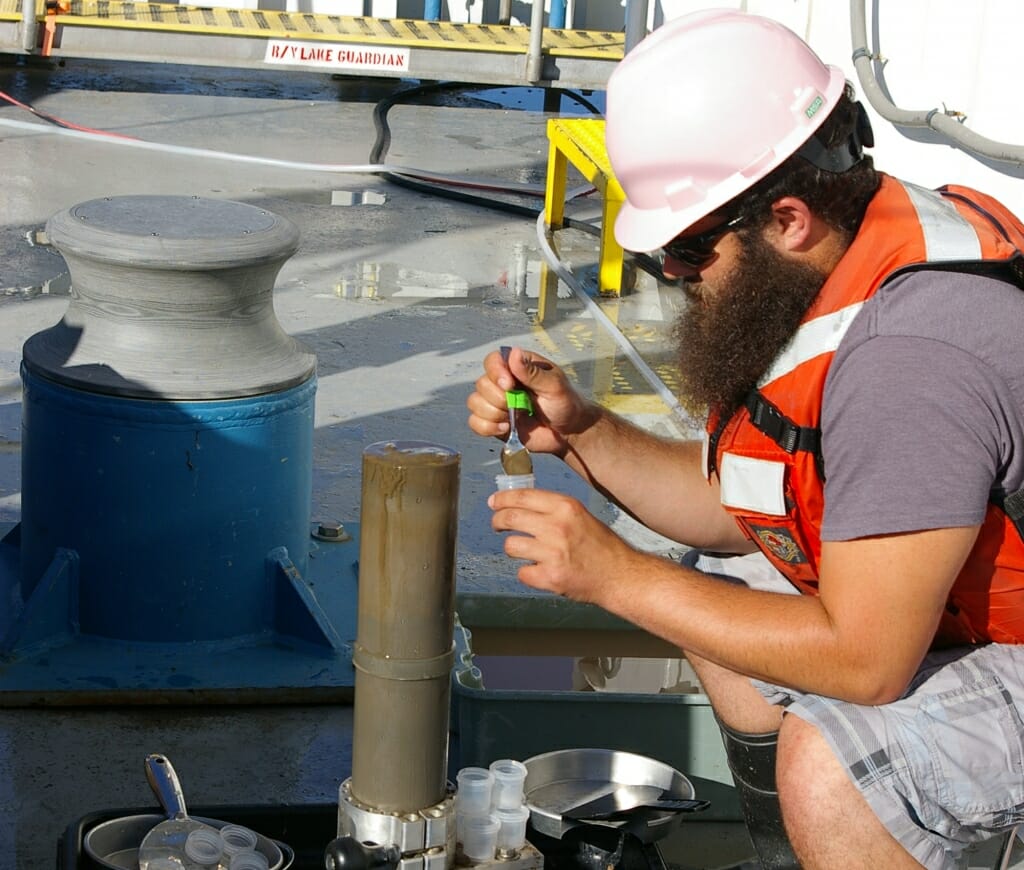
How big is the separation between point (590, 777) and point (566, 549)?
2.35 feet

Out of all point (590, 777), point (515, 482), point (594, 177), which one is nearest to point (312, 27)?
point (594, 177)

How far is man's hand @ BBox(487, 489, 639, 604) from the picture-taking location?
212cm

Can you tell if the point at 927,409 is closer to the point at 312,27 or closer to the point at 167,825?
the point at 167,825

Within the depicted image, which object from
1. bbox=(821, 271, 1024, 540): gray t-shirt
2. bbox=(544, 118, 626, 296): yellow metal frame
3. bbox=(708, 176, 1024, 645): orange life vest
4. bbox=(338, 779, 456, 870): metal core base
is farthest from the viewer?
bbox=(544, 118, 626, 296): yellow metal frame

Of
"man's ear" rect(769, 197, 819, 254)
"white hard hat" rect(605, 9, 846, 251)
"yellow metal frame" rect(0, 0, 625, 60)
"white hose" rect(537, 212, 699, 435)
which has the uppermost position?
"white hard hat" rect(605, 9, 846, 251)

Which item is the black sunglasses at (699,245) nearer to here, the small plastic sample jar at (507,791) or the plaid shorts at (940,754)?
the plaid shorts at (940,754)

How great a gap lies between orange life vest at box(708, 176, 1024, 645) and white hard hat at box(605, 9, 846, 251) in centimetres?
18

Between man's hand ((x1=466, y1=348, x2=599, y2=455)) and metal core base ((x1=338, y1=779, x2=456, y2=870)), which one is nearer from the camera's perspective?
metal core base ((x1=338, y1=779, x2=456, y2=870))

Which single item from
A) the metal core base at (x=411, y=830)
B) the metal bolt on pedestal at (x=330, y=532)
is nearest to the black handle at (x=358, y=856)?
the metal core base at (x=411, y=830)

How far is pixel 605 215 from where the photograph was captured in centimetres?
595

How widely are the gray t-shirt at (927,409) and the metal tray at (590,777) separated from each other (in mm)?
855

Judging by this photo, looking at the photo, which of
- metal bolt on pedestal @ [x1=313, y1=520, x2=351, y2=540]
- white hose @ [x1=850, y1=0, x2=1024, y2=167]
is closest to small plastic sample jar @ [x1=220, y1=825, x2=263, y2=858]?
metal bolt on pedestal @ [x1=313, y1=520, x2=351, y2=540]

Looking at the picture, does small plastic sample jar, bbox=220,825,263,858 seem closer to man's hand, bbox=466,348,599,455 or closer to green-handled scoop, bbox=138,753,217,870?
green-handled scoop, bbox=138,753,217,870

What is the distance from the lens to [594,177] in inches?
236
